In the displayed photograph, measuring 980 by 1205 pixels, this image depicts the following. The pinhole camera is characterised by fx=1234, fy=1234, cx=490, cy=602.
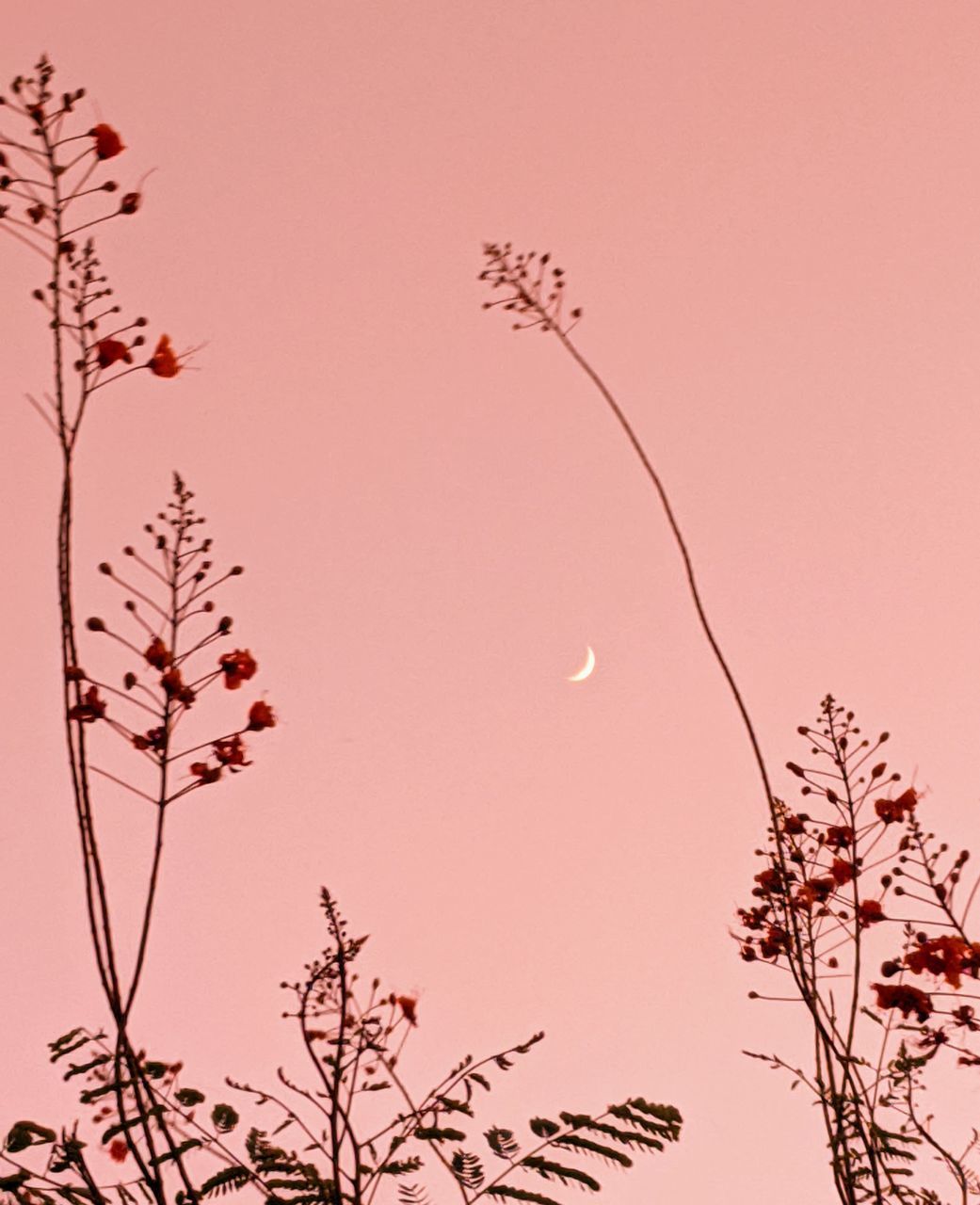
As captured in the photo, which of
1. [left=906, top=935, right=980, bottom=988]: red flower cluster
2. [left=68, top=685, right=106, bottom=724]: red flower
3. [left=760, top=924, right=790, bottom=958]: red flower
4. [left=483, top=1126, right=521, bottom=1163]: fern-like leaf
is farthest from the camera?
[left=760, top=924, right=790, bottom=958]: red flower

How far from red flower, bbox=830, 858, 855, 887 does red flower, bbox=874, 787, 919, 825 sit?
15 cm

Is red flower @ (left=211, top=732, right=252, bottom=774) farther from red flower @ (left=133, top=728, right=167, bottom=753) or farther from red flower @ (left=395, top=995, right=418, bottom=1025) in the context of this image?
red flower @ (left=395, top=995, right=418, bottom=1025)

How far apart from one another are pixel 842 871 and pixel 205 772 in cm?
91

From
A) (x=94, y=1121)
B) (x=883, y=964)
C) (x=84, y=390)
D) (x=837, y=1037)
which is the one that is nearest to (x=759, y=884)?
(x=883, y=964)

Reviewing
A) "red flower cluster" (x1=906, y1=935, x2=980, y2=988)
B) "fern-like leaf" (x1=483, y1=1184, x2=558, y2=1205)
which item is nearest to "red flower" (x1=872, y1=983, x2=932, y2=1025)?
"red flower cluster" (x1=906, y1=935, x2=980, y2=988)

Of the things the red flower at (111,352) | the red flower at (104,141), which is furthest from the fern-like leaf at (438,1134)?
the red flower at (104,141)

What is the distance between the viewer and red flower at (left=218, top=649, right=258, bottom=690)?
1609mm

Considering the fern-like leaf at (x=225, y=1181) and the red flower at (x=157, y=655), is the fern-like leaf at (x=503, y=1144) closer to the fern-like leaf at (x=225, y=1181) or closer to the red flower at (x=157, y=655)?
the fern-like leaf at (x=225, y=1181)

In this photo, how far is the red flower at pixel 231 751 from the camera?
1.48 meters

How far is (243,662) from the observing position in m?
1.63

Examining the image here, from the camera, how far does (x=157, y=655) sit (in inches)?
57.0

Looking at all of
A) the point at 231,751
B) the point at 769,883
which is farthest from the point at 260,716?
the point at 769,883

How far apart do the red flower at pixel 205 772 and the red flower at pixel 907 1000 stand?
914 mm

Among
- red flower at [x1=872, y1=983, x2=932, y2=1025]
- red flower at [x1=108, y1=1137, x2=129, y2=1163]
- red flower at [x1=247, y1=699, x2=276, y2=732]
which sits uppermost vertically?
red flower at [x1=872, y1=983, x2=932, y2=1025]
